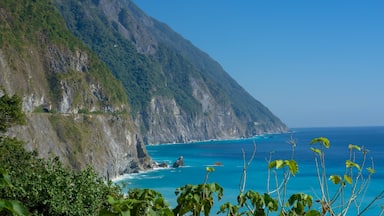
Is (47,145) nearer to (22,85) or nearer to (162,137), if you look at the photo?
(22,85)

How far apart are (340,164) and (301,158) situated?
1573 centimetres

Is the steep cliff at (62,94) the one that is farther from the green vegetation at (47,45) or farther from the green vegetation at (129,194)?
the green vegetation at (129,194)

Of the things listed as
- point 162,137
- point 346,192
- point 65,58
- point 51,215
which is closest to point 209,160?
point 65,58

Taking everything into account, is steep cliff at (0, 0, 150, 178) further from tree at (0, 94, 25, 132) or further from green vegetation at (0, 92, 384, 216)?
green vegetation at (0, 92, 384, 216)

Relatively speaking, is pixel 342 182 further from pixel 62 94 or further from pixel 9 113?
pixel 62 94

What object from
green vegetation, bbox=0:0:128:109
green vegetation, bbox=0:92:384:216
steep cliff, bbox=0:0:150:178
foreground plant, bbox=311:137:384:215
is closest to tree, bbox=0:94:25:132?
green vegetation, bbox=0:92:384:216

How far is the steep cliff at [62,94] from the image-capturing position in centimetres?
6053

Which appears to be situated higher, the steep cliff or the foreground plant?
the steep cliff

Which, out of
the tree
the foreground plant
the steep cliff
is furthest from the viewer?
the steep cliff

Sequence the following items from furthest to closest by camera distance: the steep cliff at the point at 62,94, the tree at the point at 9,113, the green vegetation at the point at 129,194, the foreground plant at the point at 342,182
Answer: the steep cliff at the point at 62,94
the tree at the point at 9,113
the foreground plant at the point at 342,182
the green vegetation at the point at 129,194

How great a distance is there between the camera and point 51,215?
11.5 metres

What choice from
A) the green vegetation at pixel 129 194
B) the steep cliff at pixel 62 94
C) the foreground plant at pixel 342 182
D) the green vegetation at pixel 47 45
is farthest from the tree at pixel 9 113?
the green vegetation at pixel 47 45

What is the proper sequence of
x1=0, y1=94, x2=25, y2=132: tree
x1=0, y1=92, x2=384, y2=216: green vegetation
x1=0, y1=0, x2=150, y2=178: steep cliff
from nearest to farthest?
x1=0, y1=92, x2=384, y2=216: green vegetation, x1=0, y1=94, x2=25, y2=132: tree, x1=0, y1=0, x2=150, y2=178: steep cliff

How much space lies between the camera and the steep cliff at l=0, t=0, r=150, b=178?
199ft
